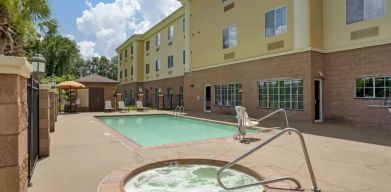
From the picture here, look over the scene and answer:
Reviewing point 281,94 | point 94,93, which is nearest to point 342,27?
point 281,94

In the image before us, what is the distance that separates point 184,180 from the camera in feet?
17.0

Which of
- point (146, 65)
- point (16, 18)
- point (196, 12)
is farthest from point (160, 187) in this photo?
point (146, 65)

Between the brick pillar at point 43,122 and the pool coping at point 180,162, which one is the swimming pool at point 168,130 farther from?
the pool coping at point 180,162

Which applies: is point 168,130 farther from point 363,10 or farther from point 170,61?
point 170,61

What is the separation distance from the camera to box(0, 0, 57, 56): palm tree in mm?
8812

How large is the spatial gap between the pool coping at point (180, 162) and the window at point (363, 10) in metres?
10.9

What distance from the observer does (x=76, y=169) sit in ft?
17.7

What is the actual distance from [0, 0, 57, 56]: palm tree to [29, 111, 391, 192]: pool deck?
3542mm

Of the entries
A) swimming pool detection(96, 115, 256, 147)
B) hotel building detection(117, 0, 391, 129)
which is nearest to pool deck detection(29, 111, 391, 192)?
swimming pool detection(96, 115, 256, 147)

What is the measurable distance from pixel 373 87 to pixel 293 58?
4.01 meters

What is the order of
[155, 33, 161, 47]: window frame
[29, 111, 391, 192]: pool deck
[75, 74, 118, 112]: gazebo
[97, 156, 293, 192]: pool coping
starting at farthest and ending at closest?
[155, 33, 161, 47]: window frame → [75, 74, 118, 112]: gazebo → [29, 111, 391, 192]: pool deck → [97, 156, 293, 192]: pool coping

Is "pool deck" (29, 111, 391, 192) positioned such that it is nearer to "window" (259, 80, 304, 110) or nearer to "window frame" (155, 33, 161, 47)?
"window" (259, 80, 304, 110)

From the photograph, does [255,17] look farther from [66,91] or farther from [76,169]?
[66,91]

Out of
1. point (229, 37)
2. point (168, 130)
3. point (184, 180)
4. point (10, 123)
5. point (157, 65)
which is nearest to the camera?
point (10, 123)
